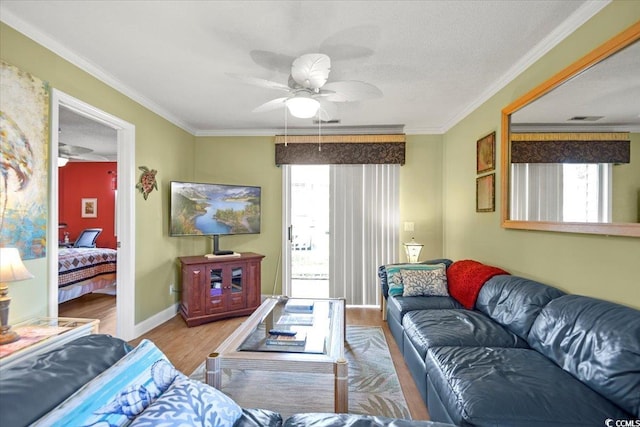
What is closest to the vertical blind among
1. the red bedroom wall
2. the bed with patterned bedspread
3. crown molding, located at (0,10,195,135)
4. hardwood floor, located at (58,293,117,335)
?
crown molding, located at (0,10,195,135)

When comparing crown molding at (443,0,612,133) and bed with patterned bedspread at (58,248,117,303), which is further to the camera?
bed with patterned bedspread at (58,248,117,303)

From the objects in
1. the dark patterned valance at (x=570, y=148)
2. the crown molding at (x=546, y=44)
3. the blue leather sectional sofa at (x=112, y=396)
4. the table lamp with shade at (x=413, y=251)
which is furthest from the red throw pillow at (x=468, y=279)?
the blue leather sectional sofa at (x=112, y=396)

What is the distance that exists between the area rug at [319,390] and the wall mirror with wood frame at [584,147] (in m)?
1.69

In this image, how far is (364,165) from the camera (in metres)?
4.23

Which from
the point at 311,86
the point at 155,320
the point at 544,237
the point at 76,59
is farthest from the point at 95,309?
the point at 544,237

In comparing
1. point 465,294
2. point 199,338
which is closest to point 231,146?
point 199,338

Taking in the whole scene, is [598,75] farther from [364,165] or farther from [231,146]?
[231,146]

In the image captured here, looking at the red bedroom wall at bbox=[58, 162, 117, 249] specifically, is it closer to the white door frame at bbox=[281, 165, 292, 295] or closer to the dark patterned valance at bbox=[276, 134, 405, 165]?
the white door frame at bbox=[281, 165, 292, 295]

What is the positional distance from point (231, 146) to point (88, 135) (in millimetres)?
2248

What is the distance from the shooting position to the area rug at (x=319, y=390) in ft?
6.49

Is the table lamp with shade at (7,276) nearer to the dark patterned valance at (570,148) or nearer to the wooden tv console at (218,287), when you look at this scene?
the wooden tv console at (218,287)

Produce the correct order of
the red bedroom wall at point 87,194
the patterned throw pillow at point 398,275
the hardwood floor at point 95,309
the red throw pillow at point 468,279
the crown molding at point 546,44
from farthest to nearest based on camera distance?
the red bedroom wall at point 87,194 < the hardwood floor at point 95,309 < the patterned throw pillow at point 398,275 < the red throw pillow at point 468,279 < the crown molding at point 546,44

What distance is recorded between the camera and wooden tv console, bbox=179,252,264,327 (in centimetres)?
344

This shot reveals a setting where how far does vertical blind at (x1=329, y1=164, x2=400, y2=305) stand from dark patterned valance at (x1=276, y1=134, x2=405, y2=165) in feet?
0.42
